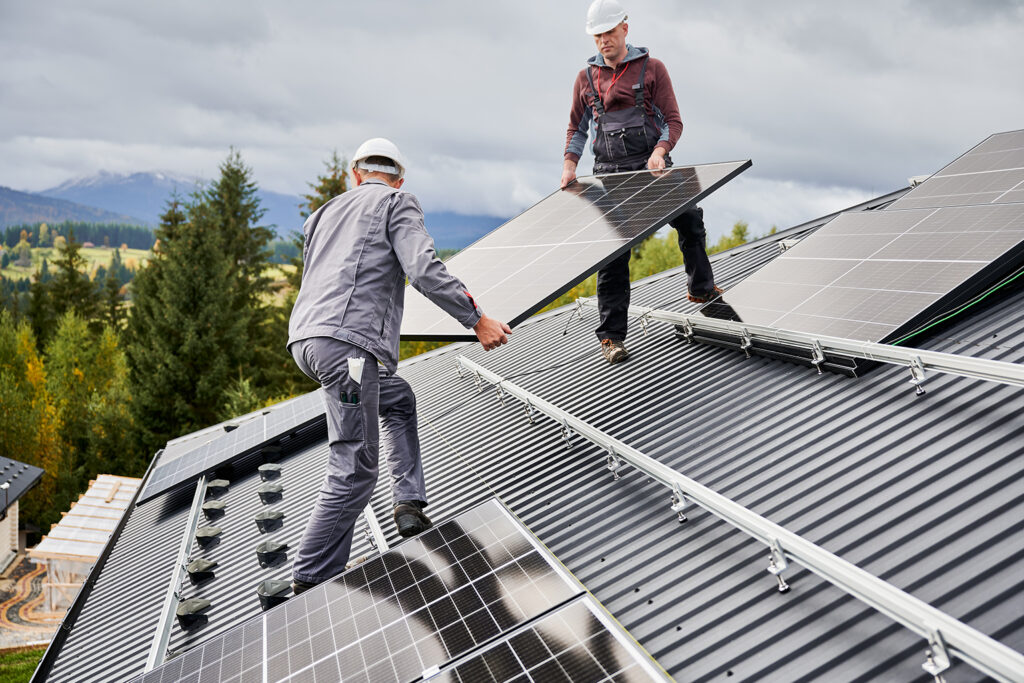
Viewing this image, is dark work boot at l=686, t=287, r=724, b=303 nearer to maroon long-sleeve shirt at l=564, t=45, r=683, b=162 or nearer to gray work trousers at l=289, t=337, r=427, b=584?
maroon long-sleeve shirt at l=564, t=45, r=683, b=162

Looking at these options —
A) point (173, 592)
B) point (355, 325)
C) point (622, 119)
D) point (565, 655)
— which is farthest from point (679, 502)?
point (622, 119)

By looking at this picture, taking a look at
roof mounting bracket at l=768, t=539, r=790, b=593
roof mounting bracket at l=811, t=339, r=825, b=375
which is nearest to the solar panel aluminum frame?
roof mounting bracket at l=811, t=339, r=825, b=375

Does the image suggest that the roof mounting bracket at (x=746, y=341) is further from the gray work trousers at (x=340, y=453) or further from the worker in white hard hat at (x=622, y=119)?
the gray work trousers at (x=340, y=453)

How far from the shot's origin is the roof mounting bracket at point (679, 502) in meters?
4.92

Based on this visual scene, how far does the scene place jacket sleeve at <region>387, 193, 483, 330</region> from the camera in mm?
5066

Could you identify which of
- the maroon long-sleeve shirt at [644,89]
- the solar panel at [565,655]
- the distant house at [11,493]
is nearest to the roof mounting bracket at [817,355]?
the maroon long-sleeve shirt at [644,89]

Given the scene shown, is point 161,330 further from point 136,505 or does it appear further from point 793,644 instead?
point 793,644

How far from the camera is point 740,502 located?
4914 mm

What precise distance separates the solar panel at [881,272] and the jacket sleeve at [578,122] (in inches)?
104

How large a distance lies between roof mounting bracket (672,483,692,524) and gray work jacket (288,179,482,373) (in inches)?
69.5

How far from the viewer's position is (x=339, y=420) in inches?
199

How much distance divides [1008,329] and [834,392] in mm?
1480

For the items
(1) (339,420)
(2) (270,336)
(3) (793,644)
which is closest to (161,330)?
(2) (270,336)

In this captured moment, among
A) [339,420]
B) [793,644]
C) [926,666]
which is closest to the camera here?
[926,666]
